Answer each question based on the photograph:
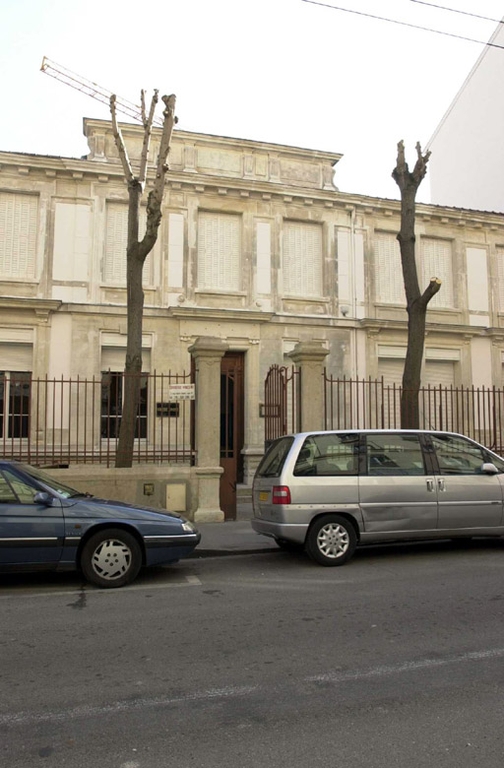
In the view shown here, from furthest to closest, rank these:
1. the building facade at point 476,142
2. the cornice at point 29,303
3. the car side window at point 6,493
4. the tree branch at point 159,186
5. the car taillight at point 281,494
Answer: the building facade at point 476,142, the cornice at point 29,303, the tree branch at point 159,186, the car taillight at point 281,494, the car side window at point 6,493

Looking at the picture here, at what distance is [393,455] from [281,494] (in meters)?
1.68

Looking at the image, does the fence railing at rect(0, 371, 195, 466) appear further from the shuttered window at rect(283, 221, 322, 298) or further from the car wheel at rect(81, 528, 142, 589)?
the car wheel at rect(81, 528, 142, 589)

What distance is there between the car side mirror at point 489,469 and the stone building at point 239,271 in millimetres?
6252

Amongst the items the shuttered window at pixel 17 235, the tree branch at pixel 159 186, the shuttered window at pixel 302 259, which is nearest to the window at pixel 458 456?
the tree branch at pixel 159 186

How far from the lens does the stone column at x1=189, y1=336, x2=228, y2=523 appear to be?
36.4 ft

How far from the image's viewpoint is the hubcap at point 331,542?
7.80m

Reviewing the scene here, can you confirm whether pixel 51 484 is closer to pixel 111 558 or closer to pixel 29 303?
pixel 111 558

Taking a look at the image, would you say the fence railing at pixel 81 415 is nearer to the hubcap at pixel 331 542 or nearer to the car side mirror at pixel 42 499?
the hubcap at pixel 331 542

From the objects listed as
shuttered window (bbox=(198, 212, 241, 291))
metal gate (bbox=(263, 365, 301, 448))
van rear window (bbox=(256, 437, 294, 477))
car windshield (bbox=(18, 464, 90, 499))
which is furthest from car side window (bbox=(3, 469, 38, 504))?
shuttered window (bbox=(198, 212, 241, 291))

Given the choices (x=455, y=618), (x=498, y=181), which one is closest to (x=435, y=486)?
(x=455, y=618)

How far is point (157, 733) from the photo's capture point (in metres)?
3.40

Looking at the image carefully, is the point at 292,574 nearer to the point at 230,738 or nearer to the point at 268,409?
the point at 230,738

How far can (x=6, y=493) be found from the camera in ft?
22.1

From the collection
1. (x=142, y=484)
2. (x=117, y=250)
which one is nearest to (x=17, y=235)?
(x=117, y=250)
